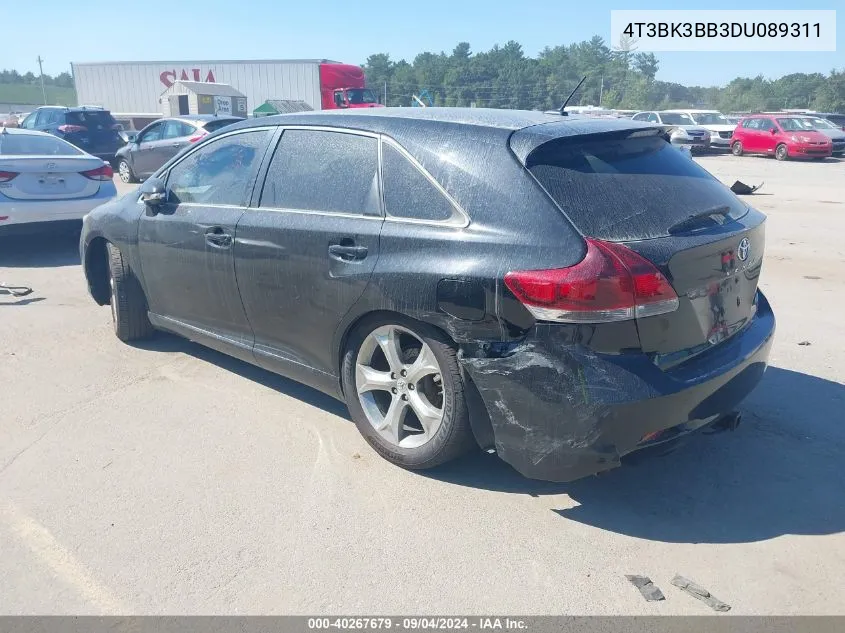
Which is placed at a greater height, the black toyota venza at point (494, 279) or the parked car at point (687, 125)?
the parked car at point (687, 125)

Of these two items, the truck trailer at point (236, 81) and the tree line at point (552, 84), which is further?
the tree line at point (552, 84)

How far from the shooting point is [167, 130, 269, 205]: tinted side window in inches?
169

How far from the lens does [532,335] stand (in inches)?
115

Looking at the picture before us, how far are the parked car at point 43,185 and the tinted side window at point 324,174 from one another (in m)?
5.38

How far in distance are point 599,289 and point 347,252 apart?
52.1 inches

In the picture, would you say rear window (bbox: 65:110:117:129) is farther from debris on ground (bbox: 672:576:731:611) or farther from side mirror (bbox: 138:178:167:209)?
debris on ground (bbox: 672:576:731:611)

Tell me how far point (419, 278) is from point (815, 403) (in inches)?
107

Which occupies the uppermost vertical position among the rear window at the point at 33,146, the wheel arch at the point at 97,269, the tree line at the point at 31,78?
the tree line at the point at 31,78

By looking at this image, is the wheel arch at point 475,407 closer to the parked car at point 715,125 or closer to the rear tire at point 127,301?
the rear tire at point 127,301

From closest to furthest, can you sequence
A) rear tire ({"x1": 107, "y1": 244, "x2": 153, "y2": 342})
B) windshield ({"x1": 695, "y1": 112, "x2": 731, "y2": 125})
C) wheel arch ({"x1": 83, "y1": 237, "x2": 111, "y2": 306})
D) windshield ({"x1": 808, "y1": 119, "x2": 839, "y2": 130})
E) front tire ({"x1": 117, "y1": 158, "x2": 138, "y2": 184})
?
1. rear tire ({"x1": 107, "y1": 244, "x2": 153, "y2": 342})
2. wheel arch ({"x1": 83, "y1": 237, "x2": 111, "y2": 306})
3. front tire ({"x1": 117, "y1": 158, "x2": 138, "y2": 184})
4. windshield ({"x1": 808, "y1": 119, "x2": 839, "y2": 130})
5. windshield ({"x1": 695, "y1": 112, "x2": 731, "y2": 125})

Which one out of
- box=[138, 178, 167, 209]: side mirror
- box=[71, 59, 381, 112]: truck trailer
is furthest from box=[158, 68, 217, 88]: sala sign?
box=[138, 178, 167, 209]: side mirror

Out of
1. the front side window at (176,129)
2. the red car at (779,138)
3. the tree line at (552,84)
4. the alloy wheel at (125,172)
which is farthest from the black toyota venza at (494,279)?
the tree line at (552,84)

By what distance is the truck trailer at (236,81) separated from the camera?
3362cm

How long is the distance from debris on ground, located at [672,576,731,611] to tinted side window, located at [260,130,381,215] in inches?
83.0
